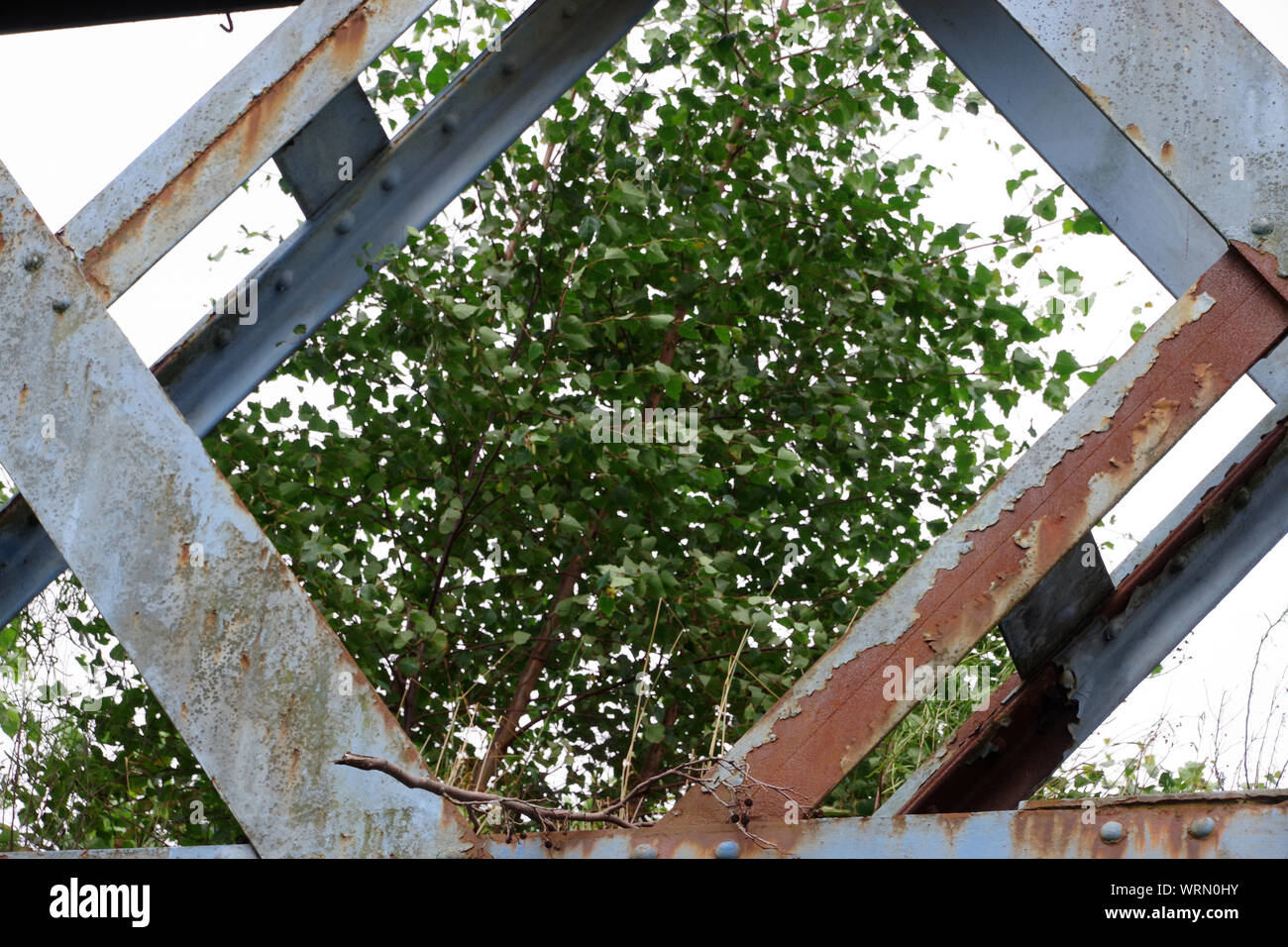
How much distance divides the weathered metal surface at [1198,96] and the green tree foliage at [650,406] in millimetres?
2733

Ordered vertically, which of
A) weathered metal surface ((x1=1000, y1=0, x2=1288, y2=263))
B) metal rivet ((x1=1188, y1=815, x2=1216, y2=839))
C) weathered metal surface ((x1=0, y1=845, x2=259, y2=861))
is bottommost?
metal rivet ((x1=1188, y1=815, x2=1216, y2=839))

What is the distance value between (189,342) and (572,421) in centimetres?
178

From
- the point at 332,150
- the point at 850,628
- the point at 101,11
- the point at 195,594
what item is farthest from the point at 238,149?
the point at 850,628

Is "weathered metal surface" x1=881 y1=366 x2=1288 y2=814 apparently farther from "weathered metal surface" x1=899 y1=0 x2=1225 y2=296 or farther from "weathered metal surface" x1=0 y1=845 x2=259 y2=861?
"weathered metal surface" x1=0 y1=845 x2=259 y2=861

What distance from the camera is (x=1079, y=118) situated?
2566 millimetres

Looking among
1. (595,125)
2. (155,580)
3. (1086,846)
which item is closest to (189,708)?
(155,580)

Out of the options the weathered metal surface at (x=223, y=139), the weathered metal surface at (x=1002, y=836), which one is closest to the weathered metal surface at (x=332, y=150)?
the weathered metal surface at (x=223, y=139)

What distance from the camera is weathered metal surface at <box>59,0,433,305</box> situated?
7.39ft

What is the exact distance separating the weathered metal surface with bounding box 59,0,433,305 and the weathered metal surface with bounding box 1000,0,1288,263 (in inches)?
52.0

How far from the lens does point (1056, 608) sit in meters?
2.91

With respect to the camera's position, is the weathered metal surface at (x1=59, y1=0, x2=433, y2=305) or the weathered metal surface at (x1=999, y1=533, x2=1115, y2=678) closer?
the weathered metal surface at (x1=59, y1=0, x2=433, y2=305)

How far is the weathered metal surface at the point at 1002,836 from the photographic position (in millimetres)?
1631

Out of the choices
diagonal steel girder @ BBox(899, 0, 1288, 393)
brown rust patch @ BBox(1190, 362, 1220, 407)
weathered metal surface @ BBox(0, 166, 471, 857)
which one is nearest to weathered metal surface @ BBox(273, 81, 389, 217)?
weathered metal surface @ BBox(0, 166, 471, 857)
